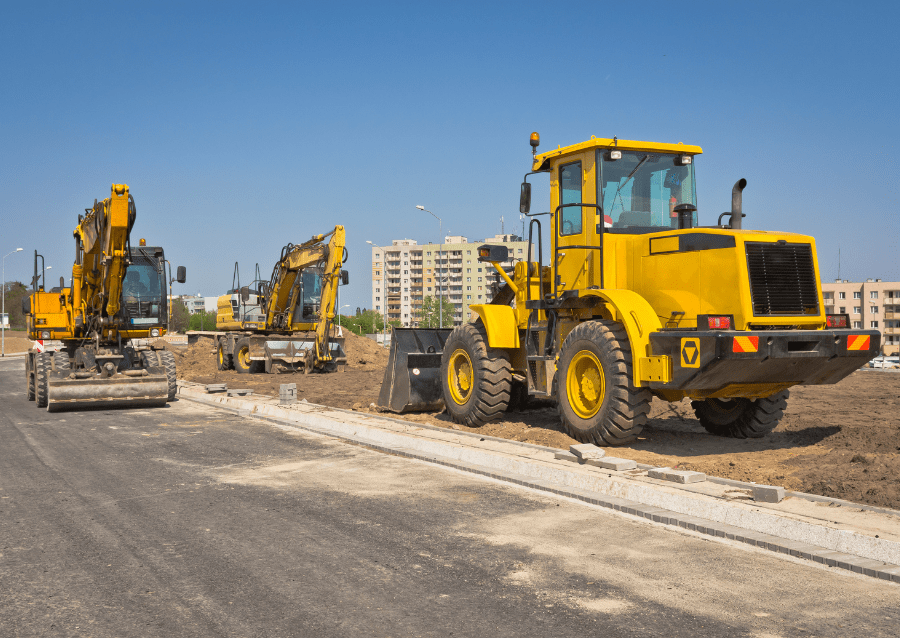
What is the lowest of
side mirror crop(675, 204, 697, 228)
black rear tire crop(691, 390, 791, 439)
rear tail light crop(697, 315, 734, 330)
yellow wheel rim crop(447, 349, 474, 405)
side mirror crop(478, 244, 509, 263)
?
black rear tire crop(691, 390, 791, 439)

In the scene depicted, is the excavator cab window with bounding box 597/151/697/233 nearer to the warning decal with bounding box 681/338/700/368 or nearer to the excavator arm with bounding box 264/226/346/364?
the warning decal with bounding box 681/338/700/368

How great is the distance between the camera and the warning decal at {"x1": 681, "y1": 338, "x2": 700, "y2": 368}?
807cm

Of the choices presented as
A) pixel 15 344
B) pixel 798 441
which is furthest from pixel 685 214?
pixel 15 344

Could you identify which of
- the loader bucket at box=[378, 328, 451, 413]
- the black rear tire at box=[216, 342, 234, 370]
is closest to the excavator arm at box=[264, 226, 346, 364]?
the black rear tire at box=[216, 342, 234, 370]

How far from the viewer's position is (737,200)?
9.54m

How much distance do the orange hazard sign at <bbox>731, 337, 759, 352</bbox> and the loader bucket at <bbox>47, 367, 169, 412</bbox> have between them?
11.5 metres

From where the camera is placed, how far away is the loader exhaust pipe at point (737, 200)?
946cm

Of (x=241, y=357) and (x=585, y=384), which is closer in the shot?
(x=585, y=384)

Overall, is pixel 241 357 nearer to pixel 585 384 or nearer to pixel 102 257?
pixel 102 257

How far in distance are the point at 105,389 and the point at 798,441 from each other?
12.2 m

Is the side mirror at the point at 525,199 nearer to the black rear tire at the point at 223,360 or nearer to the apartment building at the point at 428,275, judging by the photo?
the black rear tire at the point at 223,360

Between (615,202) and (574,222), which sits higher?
(615,202)

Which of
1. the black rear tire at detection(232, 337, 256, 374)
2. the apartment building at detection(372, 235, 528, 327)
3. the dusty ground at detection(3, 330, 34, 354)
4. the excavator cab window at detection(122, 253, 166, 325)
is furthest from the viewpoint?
the apartment building at detection(372, 235, 528, 327)

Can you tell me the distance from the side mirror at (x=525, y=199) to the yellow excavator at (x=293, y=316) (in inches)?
495
